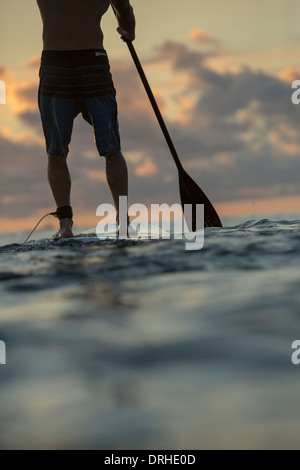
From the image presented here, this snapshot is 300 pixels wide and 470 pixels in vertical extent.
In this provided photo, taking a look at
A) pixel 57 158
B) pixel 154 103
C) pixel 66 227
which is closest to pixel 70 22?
pixel 57 158

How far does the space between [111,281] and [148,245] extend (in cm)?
125

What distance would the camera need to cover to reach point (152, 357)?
62.6 inches

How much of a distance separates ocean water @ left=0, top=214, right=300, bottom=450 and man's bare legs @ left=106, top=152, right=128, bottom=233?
1.83 m

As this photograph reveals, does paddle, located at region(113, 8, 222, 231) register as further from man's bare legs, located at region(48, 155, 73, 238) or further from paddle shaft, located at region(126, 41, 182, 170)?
man's bare legs, located at region(48, 155, 73, 238)

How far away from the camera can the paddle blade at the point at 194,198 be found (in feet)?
18.8

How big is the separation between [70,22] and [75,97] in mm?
614

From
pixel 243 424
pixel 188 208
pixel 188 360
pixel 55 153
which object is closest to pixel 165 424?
pixel 243 424

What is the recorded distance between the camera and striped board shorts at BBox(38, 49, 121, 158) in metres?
4.62

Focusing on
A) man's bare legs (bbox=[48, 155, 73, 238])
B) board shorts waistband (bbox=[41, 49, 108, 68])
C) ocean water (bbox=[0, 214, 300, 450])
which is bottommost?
ocean water (bbox=[0, 214, 300, 450])

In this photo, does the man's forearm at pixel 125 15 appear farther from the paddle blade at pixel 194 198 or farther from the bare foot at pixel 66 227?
the bare foot at pixel 66 227

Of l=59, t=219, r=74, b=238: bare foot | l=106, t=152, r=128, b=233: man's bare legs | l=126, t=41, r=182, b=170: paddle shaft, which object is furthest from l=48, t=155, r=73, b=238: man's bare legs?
l=126, t=41, r=182, b=170: paddle shaft

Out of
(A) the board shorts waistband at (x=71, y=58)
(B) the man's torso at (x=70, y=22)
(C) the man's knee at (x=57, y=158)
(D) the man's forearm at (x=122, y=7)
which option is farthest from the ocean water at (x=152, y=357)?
(D) the man's forearm at (x=122, y=7)

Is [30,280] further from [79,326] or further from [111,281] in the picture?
[79,326]

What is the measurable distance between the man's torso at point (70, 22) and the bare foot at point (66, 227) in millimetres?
1485
